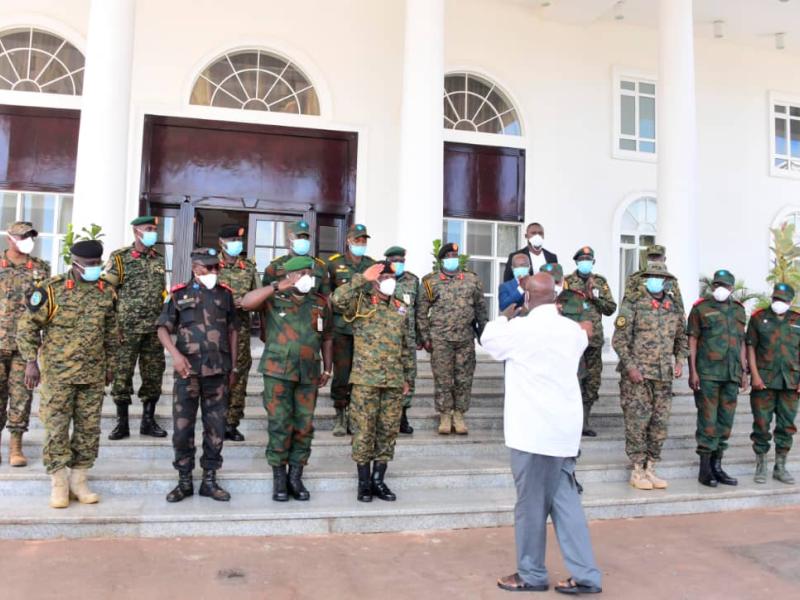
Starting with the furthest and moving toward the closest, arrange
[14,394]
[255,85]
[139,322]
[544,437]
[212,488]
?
[255,85] < [139,322] < [14,394] < [212,488] < [544,437]

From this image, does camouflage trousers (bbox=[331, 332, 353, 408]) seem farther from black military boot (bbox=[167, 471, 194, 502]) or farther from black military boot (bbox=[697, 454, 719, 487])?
black military boot (bbox=[697, 454, 719, 487])

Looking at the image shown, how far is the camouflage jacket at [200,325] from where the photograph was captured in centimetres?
437

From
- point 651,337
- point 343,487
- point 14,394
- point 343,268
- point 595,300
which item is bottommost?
point 343,487

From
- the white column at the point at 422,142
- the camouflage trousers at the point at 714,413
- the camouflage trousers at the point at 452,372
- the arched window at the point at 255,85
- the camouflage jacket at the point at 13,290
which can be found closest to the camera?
the camouflage jacket at the point at 13,290

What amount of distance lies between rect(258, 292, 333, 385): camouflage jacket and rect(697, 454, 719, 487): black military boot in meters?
3.42

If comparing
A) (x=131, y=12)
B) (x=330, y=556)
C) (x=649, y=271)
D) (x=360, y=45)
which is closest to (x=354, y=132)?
(x=360, y=45)

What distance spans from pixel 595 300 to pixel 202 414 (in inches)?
145

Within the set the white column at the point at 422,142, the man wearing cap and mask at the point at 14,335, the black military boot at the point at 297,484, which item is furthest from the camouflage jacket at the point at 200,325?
the white column at the point at 422,142

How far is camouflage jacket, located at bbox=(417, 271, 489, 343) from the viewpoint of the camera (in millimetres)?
5762

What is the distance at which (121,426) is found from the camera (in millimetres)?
5102

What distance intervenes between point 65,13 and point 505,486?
8.41m

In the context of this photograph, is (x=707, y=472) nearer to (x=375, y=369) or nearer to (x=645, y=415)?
(x=645, y=415)

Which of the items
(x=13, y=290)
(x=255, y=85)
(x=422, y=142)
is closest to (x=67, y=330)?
(x=13, y=290)

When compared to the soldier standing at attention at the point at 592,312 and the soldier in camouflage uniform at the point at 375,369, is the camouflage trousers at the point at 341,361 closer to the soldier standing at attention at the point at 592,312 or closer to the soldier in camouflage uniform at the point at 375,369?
the soldier in camouflage uniform at the point at 375,369
